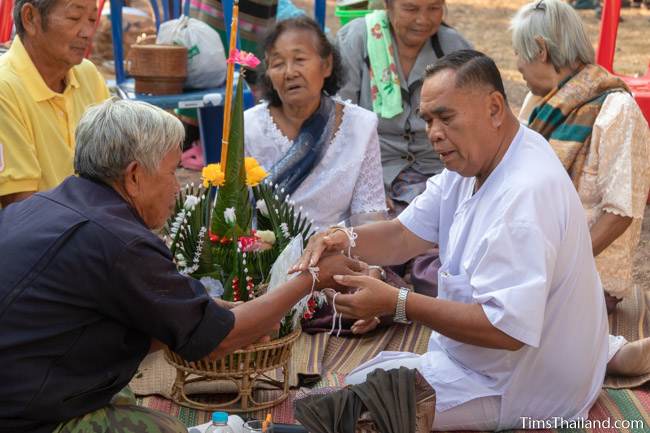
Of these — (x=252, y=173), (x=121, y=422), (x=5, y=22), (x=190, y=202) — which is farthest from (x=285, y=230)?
(x=5, y=22)

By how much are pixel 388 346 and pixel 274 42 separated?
154 cm

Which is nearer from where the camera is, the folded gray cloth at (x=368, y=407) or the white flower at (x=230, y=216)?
the folded gray cloth at (x=368, y=407)

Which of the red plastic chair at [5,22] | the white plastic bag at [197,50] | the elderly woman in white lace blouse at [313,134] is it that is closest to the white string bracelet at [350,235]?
the elderly woman in white lace blouse at [313,134]

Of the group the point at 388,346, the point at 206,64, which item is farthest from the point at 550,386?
the point at 206,64

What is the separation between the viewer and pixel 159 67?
19.9 ft

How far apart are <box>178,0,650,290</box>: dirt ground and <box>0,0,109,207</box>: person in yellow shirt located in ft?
19.6

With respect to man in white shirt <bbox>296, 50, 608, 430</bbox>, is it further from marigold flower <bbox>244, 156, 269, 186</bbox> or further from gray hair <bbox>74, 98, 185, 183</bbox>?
gray hair <bbox>74, 98, 185, 183</bbox>

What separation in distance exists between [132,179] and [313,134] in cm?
203

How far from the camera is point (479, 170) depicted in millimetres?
3391

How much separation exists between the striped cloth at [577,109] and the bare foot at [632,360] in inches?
Answer: 39.4

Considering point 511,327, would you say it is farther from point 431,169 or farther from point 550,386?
point 431,169

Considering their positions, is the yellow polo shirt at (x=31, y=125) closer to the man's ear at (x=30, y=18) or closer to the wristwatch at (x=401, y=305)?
the man's ear at (x=30, y=18)

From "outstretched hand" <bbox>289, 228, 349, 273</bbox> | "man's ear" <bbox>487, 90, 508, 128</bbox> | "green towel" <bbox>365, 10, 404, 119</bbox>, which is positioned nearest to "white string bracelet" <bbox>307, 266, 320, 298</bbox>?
"outstretched hand" <bbox>289, 228, 349, 273</bbox>

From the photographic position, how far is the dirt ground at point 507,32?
10.8 metres
